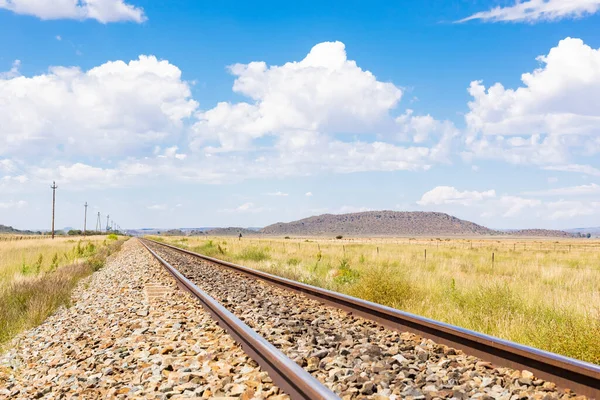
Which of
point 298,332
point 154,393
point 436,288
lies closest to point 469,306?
point 436,288

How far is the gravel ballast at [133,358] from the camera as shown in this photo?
5.21m

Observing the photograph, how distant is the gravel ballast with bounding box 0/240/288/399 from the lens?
5.21m

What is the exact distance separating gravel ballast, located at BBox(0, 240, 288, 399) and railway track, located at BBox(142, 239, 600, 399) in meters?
0.34

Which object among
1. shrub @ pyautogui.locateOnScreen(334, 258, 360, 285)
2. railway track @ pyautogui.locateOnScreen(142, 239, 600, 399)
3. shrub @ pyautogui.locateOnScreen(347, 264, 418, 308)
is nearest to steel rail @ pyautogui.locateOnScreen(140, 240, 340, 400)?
railway track @ pyautogui.locateOnScreen(142, 239, 600, 399)

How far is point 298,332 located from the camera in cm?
743

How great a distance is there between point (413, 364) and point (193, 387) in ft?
8.04

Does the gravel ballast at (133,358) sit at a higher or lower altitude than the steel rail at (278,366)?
lower

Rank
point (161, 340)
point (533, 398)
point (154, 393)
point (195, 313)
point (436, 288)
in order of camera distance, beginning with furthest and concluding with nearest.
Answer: point (436, 288) → point (195, 313) → point (161, 340) → point (154, 393) → point (533, 398)

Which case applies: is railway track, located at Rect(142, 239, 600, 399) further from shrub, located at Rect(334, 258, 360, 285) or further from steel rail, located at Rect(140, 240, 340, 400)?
shrub, located at Rect(334, 258, 360, 285)

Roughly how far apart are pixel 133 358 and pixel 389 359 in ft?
10.5

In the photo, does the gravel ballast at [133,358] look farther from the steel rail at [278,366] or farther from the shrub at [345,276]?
the shrub at [345,276]

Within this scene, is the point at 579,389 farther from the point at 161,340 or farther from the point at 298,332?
the point at 161,340

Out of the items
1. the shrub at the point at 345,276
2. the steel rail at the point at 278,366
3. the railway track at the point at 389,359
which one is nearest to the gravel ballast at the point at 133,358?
the steel rail at the point at 278,366

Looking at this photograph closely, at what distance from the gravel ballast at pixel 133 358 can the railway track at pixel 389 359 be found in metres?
0.34
